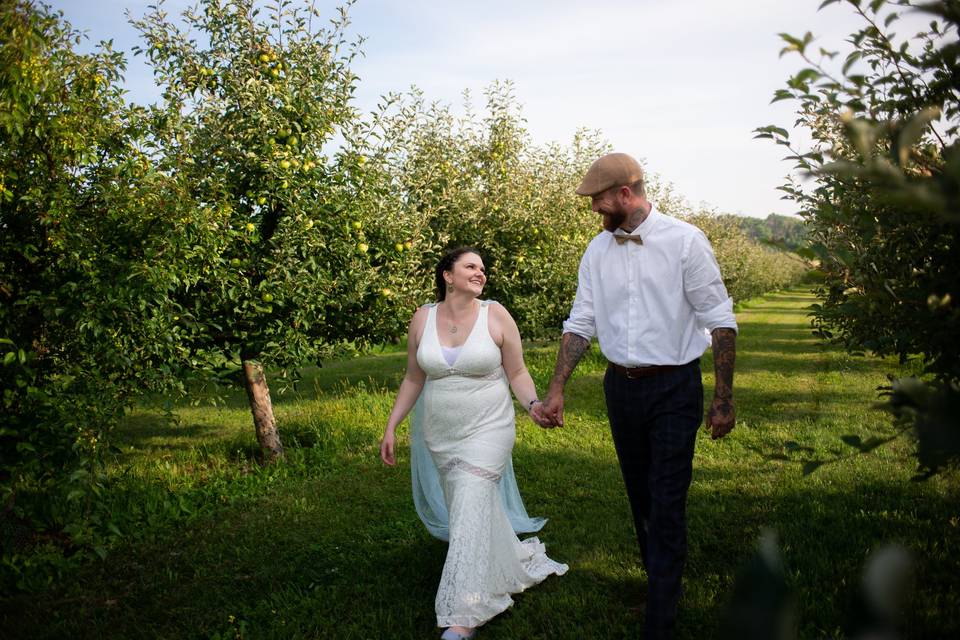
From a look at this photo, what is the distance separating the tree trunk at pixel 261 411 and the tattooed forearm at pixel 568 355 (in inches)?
201

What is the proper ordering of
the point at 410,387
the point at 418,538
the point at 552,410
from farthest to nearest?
the point at 418,538 < the point at 410,387 < the point at 552,410

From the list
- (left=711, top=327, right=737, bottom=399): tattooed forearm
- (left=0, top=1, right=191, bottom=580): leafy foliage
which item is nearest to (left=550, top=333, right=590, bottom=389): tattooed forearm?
(left=711, top=327, right=737, bottom=399): tattooed forearm

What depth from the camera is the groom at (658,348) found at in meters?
3.78

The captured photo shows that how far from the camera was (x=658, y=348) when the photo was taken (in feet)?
12.8

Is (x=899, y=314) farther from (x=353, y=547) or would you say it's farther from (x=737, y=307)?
(x=737, y=307)

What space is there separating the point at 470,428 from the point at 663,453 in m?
1.39

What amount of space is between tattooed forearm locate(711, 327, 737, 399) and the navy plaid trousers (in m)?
0.13

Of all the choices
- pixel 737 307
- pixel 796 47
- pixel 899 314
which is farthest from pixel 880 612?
pixel 737 307

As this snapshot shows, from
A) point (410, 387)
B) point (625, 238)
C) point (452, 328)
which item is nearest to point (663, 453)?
point (625, 238)

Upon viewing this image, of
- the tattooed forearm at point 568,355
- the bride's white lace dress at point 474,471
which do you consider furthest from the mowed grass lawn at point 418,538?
the tattooed forearm at point 568,355

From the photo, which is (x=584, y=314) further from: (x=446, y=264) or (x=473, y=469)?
(x=473, y=469)

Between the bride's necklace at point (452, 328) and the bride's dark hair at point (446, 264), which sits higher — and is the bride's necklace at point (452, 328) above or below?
below

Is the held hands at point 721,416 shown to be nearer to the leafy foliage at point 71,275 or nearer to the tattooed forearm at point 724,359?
the tattooed forearm at point 724,359

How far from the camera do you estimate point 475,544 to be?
4375 millimetres
